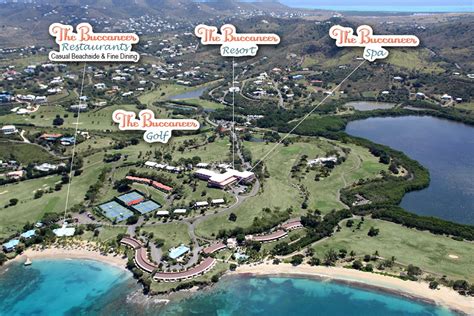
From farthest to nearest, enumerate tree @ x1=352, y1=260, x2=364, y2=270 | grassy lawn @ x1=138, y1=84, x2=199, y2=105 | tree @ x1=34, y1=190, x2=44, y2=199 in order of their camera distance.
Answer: grassy lawn @ x1=138, y1=84, x2=199, y2=105 < tree @ x1=34, y1=190, x2=44, y2=199 < tree @ x1=352, y1=260, x2=364, y2=270

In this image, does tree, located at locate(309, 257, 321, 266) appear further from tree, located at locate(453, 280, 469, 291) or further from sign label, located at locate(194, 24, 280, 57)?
sign label, located at locate(194, 24, 280, 57)

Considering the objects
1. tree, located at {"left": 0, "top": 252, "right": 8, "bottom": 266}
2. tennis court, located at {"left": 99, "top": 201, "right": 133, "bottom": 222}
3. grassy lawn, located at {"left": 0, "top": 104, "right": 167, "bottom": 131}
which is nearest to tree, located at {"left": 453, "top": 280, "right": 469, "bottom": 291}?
tennis court, located at {"left": 99, "top": 201, "right": 133, "bottom": 222}

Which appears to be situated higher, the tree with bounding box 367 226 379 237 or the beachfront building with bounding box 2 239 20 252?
the tree with bounding box 367 226 379 237

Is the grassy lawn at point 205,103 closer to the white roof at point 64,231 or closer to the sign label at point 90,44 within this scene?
the white roof at point 64,231

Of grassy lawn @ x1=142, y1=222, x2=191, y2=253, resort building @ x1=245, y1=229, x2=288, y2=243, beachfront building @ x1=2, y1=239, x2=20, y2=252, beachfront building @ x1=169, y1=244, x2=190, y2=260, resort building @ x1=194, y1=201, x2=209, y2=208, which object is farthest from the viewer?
resort building @ x1=194, y1=201, x2=209, y2=208

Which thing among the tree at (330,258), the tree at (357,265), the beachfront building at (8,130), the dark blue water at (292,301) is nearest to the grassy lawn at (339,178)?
the tree at (330,258)

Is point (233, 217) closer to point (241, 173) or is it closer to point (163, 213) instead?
point (163, 213)
